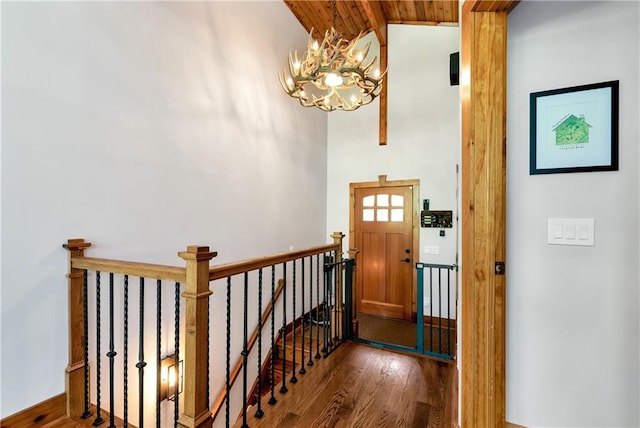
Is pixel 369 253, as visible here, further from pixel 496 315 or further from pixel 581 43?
pixel 581 43

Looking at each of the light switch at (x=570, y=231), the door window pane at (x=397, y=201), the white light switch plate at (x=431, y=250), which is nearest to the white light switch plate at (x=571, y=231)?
the light switch at (x=570, y=231)

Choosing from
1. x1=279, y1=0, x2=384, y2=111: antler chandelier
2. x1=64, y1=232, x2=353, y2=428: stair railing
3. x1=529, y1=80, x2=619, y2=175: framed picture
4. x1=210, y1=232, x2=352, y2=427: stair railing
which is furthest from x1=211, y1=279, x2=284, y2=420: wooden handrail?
x1=529, y1=80, x2=619, y2=175: framed picture

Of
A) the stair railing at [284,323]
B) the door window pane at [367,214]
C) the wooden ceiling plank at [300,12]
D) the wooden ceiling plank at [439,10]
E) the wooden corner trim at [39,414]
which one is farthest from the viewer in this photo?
the door window pane at [367,214]

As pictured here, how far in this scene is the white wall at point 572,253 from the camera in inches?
47.4

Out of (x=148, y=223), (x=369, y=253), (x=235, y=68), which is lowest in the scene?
(x=369, y=253)

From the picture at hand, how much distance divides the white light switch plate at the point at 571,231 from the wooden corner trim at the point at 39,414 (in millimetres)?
2806

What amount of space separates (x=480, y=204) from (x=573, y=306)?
588mm

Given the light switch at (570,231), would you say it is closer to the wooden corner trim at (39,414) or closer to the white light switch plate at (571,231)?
the white light switch plate at (571,231)

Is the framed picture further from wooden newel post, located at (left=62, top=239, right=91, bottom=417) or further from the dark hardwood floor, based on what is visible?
wooden newel post, located at (left=62, top=239, right=91, bottom=417)

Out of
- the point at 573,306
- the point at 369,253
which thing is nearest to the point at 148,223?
the point at 573,306

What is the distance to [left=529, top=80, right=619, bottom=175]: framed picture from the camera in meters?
1.22

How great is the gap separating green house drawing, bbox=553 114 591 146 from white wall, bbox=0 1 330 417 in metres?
2.59

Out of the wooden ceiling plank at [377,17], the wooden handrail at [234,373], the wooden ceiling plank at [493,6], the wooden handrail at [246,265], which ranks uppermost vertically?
the wooden ceiling plank at [377,17]

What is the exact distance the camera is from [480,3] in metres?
1.30
